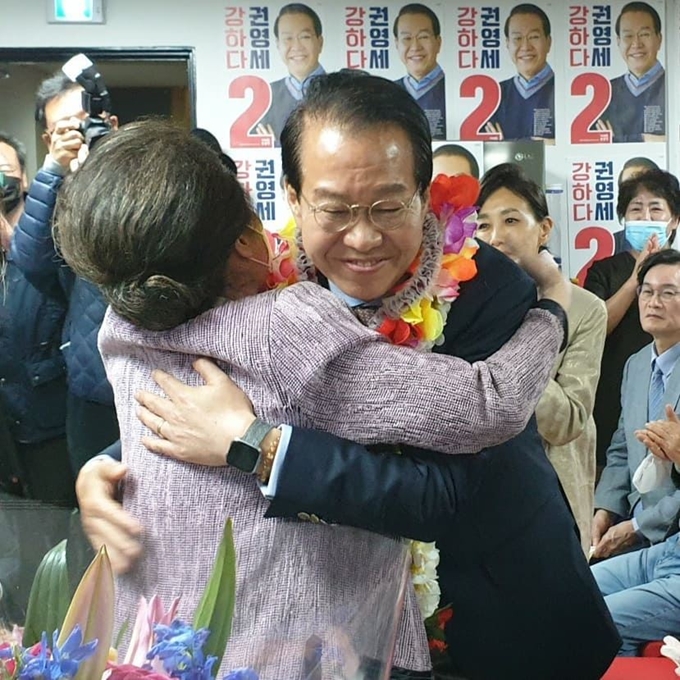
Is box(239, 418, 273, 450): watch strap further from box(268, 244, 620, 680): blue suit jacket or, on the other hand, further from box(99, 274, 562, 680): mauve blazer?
box(268, 244, 620, 680): blue suit jacket

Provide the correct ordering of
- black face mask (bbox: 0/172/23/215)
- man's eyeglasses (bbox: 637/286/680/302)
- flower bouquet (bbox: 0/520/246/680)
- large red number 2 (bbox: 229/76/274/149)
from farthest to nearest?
1. large red number 2 (bbox: 229/76/274/149)
2. man's eyeglasses (bbox: 637/286/680/302)
3. black face mask (bbox: 0/172/23/215)
4. flower bouquet (bbox: 0/520/246/680)

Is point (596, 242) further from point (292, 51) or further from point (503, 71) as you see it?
point (292, 51)

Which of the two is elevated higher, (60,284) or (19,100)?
(19,100)

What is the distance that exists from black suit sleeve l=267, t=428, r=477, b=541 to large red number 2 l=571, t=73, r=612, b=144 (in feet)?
9.20

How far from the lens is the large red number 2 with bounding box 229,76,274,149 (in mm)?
3258

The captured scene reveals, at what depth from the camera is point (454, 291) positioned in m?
0.96

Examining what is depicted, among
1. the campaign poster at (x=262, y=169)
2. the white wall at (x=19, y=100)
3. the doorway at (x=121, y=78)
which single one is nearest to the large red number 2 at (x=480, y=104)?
the campaign poster at (x=262, y=169)

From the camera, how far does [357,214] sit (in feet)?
3.05

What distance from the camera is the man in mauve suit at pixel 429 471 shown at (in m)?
0.78

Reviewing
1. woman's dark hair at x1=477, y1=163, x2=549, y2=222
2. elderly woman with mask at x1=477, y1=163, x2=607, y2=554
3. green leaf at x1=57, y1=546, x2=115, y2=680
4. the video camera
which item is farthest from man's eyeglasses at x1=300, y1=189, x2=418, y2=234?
woman's dark hair at x1=477, y1=163, x2=549, y2=222

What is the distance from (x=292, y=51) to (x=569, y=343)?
145cm

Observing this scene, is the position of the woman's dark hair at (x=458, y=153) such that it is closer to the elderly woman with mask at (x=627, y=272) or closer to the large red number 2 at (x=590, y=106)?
the large red number 2 at (x=590, y=106)

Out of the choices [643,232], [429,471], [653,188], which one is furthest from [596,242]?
[429,471]

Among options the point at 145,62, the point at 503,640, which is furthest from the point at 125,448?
the point at 145,62
